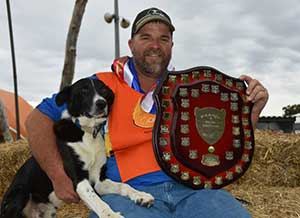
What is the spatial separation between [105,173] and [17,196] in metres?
0.72

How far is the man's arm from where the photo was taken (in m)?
3.22

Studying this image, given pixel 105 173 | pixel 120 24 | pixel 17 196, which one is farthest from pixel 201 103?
pixel 120 24

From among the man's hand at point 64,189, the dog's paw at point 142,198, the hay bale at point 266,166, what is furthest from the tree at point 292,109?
the dog's paw at point 142,198

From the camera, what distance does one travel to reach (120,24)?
940 centimetres

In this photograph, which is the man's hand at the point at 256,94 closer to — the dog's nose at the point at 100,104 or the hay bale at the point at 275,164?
the dog's nose at the point at 100,104

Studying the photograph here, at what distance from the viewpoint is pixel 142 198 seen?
290 cm

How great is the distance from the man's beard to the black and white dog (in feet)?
1.30

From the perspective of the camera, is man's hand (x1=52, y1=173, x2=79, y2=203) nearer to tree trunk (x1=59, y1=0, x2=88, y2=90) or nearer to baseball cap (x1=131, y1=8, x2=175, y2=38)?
baseball cap (x1=131, y1=8, x2=175, y2=38)

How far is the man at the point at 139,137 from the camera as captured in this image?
2.88m

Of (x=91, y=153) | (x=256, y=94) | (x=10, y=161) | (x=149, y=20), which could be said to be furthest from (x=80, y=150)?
(x=10, y=161)

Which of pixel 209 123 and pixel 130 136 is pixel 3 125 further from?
pixel 209 123

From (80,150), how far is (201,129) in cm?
91

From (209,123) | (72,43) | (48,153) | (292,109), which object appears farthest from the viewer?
(292,109)

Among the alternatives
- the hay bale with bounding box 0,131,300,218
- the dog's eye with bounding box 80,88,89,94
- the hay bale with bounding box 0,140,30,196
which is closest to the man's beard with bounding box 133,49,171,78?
the dog's eye with bounding box 80,88,89,94
